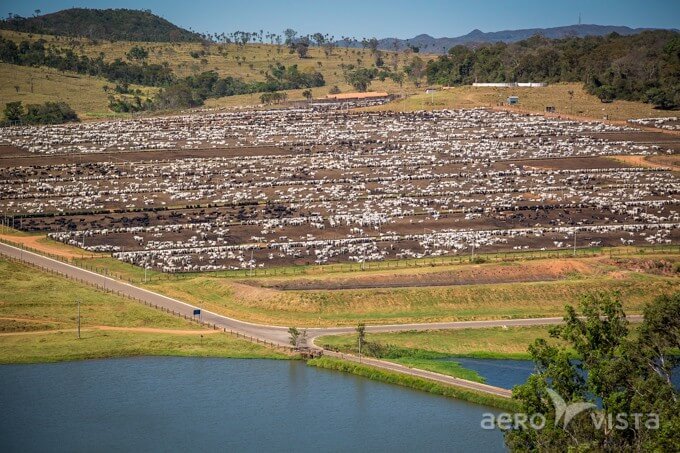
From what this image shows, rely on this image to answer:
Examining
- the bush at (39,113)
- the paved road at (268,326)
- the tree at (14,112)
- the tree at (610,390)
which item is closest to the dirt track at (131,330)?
the paved road at (268,326)

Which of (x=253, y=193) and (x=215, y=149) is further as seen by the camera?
(x=215, y=149)

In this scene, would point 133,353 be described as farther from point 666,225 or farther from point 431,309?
point 666,225

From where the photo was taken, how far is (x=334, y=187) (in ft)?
393

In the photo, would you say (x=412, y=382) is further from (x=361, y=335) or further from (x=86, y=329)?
(x=86, y=329)

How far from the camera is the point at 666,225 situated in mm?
103250

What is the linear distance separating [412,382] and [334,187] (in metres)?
59.1

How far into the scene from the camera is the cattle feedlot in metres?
96.2

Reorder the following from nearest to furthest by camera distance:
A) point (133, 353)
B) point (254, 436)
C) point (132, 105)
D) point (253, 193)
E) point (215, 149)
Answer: point (254, 436) → point (133, 353) → point (253, 193) → point (215, 149) → point (132, 105)

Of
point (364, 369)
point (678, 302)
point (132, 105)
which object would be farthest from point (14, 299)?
point (132, 105)

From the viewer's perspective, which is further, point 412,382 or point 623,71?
point 623,71

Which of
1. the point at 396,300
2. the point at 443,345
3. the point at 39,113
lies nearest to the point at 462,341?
the point at 443,345

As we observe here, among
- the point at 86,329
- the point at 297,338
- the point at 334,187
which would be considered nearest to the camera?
the point at 297,338

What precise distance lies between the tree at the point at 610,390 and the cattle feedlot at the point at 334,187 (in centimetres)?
4268

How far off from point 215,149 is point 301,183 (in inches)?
1091
